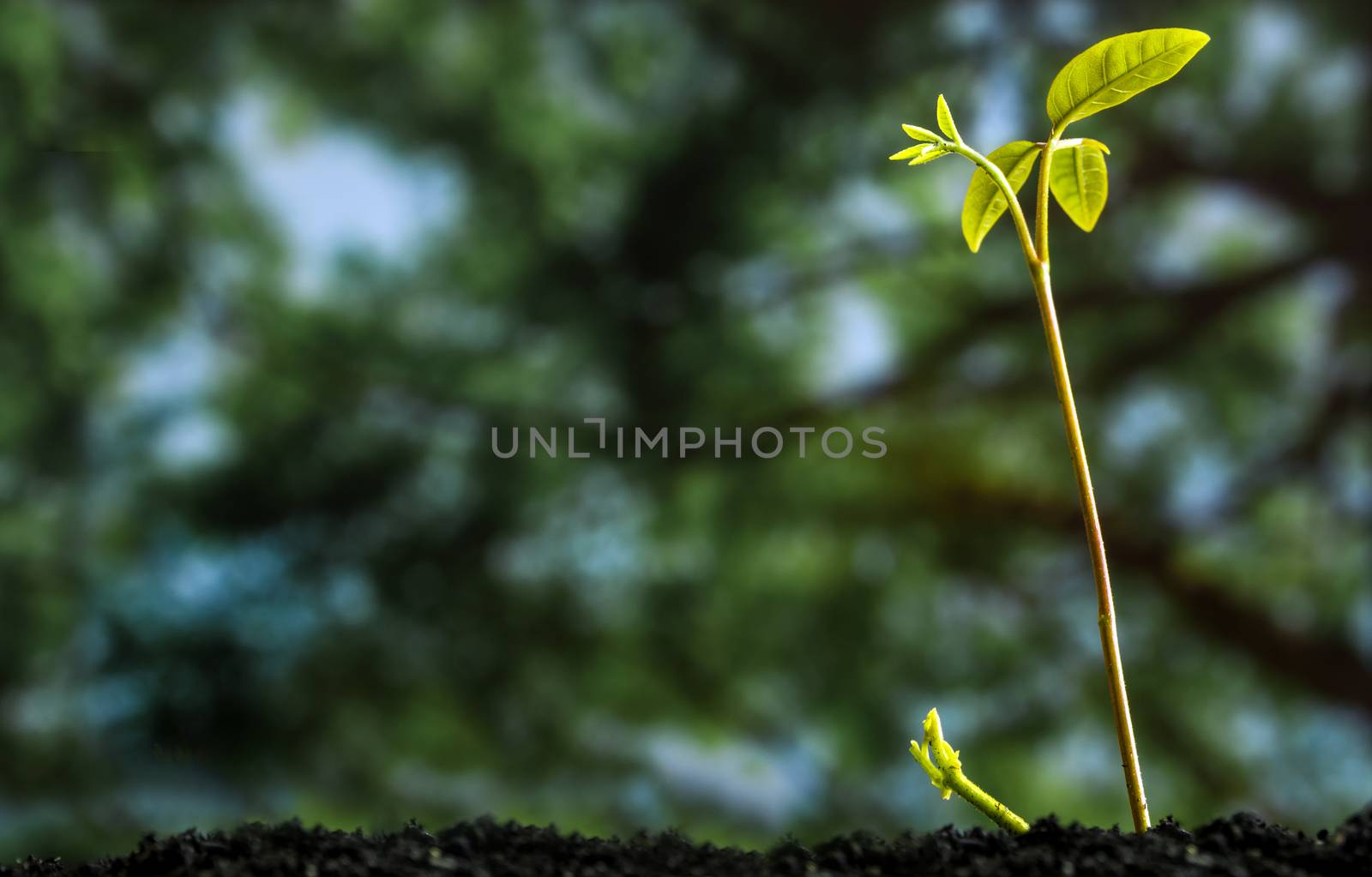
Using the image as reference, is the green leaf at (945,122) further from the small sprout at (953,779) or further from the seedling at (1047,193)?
the small sprout at (953,779)

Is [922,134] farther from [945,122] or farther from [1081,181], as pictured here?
[1081,181]

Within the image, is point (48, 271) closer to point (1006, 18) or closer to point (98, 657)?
point (98, 657)

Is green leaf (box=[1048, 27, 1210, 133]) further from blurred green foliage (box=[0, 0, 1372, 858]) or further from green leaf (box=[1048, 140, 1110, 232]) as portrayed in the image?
blurred green foliage (box=[0, 0, 1372, 858])

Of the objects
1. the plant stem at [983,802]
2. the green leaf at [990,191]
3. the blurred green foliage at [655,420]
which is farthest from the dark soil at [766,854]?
the blurred green foliage at [655,420]

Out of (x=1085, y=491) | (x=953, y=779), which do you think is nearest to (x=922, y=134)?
(x=1085, y=491)

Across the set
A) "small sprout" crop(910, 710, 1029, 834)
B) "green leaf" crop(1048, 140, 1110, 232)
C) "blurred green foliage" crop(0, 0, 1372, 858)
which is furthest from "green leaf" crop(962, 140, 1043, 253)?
"blurred green foliage" crop(0, 0, 1372, 858)

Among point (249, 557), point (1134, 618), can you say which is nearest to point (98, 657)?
point (249, 557)
